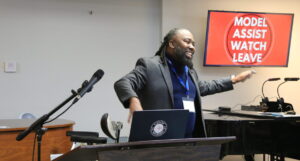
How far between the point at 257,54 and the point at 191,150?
13.0ft

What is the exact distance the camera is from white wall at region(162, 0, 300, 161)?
5.00 meters

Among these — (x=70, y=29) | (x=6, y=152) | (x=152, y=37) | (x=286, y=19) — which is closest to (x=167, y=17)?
(x=152, y=37)

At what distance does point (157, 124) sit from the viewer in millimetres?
1359

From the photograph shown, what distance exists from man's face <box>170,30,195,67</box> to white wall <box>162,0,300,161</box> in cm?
271

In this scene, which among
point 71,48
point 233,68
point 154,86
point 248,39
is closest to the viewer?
point 154,86

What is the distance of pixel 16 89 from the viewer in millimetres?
4641

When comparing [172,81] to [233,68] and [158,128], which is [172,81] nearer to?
[158,128]

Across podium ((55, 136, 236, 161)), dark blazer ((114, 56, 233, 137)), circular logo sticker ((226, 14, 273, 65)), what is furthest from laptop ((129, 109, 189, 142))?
circular logo sticker ((226, 14, 273, 65))

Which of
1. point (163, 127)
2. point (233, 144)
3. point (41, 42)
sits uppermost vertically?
point (41, 42)

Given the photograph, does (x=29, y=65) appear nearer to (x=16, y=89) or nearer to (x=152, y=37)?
(x=16, y=89)

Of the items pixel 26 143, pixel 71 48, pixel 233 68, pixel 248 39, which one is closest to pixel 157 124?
pixel 26 143

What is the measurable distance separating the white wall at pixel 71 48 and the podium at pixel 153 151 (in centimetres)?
362

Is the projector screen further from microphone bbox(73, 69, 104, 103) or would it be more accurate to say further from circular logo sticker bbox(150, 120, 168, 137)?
circular logo sticker bbox(150, 120, 168, 137)

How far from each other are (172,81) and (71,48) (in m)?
2.99
